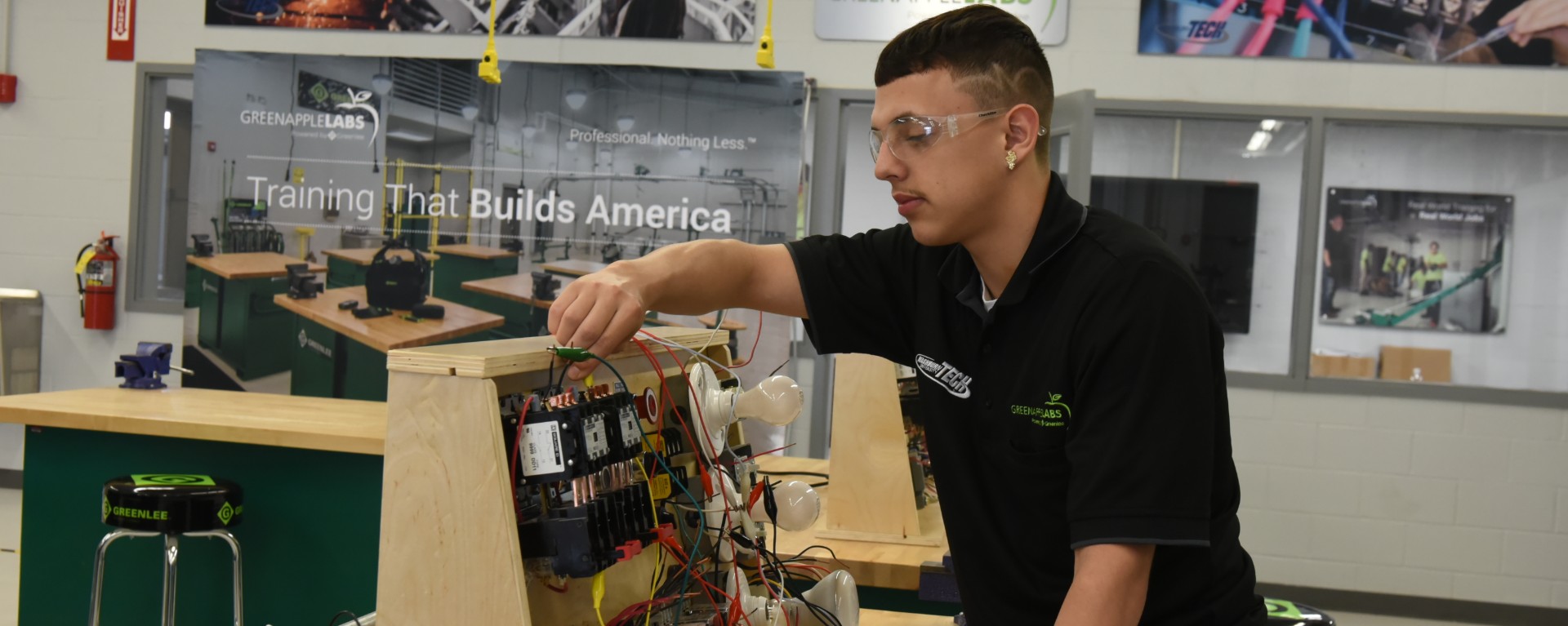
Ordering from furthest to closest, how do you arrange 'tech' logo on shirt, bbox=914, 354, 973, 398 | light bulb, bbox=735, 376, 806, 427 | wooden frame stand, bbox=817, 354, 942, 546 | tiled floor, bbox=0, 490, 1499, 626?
tiled floor, bbox=0, 490, 1499, 626
wooden frame stand, bbox=817, 354, 942, 546
light bulb, bbox=735, 376, 806, 427
'tech' logo on shirt, bbox=914, 354, 973, 398

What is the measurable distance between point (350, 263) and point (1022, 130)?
4.23 metres

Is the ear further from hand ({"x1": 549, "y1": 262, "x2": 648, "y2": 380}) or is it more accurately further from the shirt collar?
hand ({"x1": 549, "y1": 262, "x2": 648, "y2": 380})

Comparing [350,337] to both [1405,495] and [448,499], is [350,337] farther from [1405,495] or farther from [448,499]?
[1405,495]

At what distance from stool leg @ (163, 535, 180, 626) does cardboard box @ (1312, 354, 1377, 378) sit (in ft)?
13.8

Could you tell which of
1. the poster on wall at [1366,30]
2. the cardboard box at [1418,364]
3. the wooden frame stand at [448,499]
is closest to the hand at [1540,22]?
the poster on wall at [1366,30]

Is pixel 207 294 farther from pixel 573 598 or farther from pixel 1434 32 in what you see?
pixel 1434 32

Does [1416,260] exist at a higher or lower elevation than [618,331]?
higher

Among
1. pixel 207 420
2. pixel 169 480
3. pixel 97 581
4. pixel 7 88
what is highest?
pixel 7 88

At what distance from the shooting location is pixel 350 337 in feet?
16.4

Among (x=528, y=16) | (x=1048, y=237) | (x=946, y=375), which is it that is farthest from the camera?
(x=528, y=16)

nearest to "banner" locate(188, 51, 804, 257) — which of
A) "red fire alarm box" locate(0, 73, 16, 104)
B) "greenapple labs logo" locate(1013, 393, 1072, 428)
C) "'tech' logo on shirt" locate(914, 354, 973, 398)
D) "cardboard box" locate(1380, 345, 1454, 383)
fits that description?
"red fire alarm box" locate(0, 73, 16, 104)

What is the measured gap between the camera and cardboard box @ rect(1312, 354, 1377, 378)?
4.92m

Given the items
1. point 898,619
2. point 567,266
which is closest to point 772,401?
point 898,619

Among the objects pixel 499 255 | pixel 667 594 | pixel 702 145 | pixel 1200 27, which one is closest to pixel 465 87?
pixel 499 255
